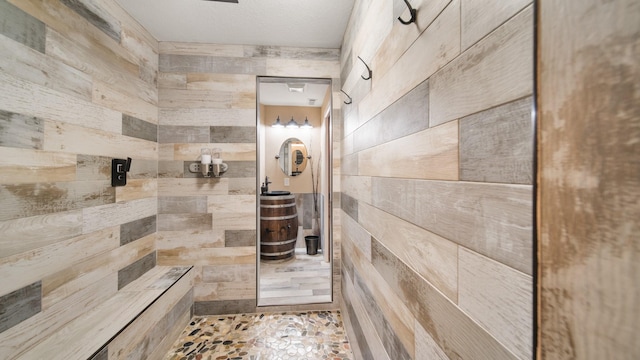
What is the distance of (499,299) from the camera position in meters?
0.46

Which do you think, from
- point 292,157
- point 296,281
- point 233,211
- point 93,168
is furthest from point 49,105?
point 292,157

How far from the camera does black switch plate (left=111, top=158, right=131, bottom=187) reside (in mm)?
1629

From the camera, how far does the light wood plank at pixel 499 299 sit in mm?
404

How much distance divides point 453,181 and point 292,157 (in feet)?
11.6

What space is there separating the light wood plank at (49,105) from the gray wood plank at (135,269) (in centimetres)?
102

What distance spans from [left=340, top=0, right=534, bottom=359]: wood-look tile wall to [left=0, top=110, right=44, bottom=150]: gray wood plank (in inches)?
65.6

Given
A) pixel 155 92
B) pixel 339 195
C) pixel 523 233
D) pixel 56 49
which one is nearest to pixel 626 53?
pixel 523 233

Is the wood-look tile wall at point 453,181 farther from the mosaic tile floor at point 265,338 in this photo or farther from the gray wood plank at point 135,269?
the gray wood plank at point 135,269

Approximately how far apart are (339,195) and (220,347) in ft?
4.92

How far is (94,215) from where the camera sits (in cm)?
149

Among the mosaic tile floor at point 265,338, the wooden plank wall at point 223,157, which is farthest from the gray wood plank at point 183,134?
the mosaic tile floor at point 265,338

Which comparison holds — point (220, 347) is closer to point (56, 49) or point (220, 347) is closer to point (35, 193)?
point (35, 193)

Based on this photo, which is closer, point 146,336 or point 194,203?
point 146,336

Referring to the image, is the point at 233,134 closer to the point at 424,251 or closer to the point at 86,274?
the point at 86,274
